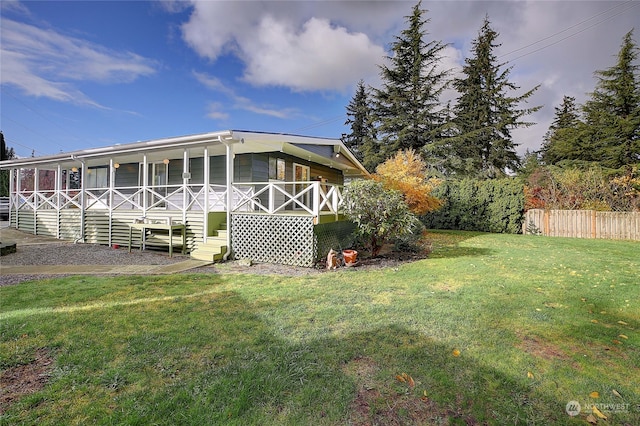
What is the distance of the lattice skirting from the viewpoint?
739 centimetres

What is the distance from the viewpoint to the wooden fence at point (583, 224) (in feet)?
42.5

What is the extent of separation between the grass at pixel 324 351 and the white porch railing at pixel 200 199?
11.0ft

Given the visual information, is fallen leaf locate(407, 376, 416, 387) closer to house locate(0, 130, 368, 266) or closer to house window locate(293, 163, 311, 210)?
house locate(0, 130, 368, 266)

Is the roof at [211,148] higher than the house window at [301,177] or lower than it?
higher

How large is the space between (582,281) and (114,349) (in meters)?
7.82

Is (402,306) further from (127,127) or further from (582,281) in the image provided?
(127,127)

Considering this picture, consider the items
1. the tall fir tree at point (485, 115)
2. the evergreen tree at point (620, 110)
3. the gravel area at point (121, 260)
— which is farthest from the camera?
the tall fir tree at point (485, 115)

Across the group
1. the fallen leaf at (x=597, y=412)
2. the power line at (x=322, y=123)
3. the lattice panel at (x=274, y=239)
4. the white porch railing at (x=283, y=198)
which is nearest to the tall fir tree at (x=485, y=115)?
the power line at (x=322, y=123)

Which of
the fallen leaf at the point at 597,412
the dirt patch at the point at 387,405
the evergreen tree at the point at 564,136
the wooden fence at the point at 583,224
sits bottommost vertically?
the fallen leaf at the point at 597,412

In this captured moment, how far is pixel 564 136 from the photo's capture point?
81.9ft

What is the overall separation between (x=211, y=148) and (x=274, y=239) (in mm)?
4352

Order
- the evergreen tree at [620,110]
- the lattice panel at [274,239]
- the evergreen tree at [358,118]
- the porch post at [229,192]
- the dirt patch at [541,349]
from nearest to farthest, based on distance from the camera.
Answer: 1. the dirt patch at [541,349]
2. the lattice panel at [274,239]
3. the porch post at [229,192]
4. the evergreen tree at [620,110]
5. the evergreen tree at [358,118]

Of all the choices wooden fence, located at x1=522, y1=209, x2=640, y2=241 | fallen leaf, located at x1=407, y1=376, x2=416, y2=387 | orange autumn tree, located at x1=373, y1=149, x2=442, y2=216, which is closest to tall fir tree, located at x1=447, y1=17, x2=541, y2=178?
wooden fence, located at x1=522, y1=209, x2=640, y2=241

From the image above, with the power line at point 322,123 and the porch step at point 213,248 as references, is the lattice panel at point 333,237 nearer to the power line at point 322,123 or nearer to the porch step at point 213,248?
the porch step at point 213,248
